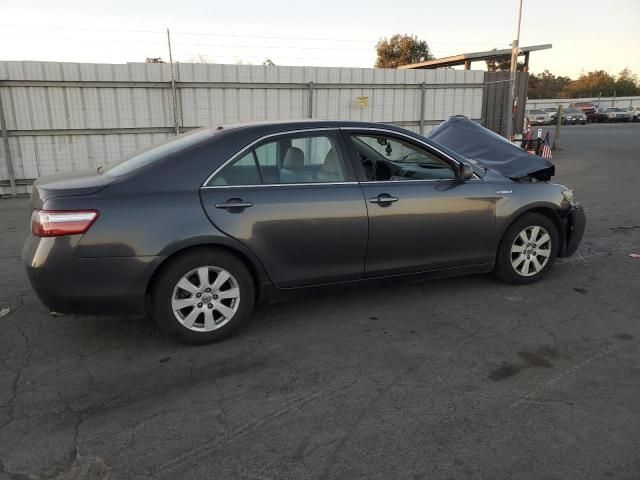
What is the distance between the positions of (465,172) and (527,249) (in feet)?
3.55

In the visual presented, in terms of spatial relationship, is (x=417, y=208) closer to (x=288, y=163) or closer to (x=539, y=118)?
(x=288, y=163)

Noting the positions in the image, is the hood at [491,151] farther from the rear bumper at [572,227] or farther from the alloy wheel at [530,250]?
the alloy wheel at [530,250]

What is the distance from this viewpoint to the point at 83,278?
11.3ft

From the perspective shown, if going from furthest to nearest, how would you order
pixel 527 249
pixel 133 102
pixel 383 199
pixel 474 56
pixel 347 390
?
pixel 474 56 → pixel 133 102 → pixel 527 249 → pixel 383 199 → pixel 347 390

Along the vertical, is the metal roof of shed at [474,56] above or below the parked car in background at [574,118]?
above

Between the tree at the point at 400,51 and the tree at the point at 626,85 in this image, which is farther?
the tree at the point at 626,85

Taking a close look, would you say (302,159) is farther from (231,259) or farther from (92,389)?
(92,389)

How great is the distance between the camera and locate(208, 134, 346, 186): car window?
151 inches

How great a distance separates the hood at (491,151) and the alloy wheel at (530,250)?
0.58 metres

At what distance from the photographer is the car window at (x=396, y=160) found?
4379 millimetres

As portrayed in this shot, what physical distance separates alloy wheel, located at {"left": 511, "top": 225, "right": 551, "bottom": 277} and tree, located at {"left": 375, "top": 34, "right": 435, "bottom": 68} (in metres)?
44.4

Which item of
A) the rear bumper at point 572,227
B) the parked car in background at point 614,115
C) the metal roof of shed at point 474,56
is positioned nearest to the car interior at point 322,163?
the rear bumper at point 572,227

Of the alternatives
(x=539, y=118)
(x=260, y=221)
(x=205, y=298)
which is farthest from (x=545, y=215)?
(x=539, y=118)

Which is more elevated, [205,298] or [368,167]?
[368,167]
